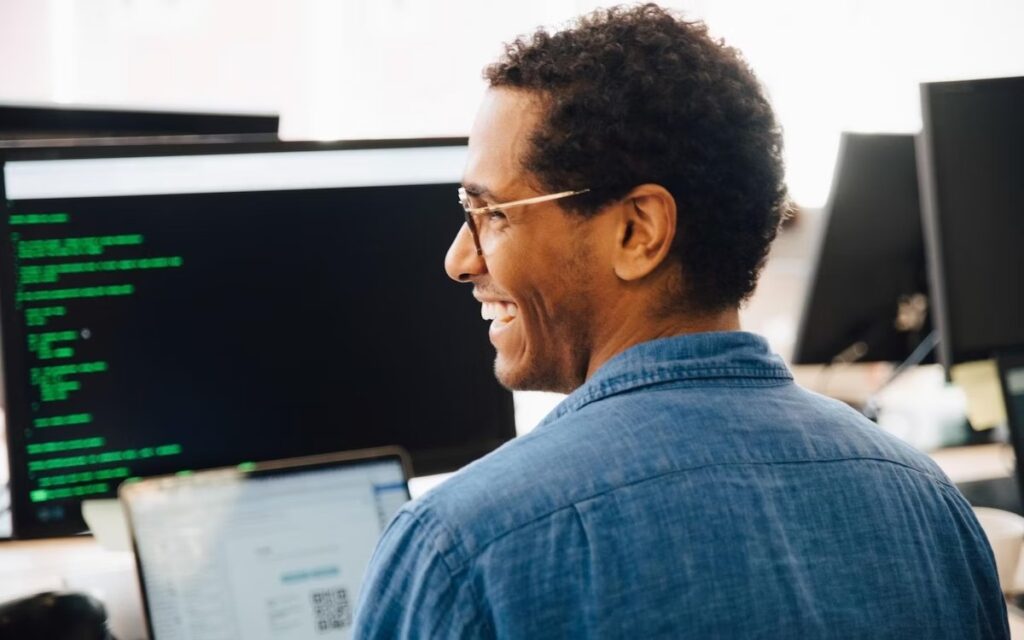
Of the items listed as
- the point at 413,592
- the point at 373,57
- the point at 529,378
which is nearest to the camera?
the point at 413,592

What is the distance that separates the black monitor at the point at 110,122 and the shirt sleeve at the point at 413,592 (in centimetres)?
86

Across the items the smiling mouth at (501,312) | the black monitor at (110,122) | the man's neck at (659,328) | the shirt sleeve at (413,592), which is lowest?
the shirt sleeve at (413,592)

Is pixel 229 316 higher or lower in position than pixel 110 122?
→ lower

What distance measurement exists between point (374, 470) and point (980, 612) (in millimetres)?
539

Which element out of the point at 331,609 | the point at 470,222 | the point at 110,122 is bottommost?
the point at 331,609

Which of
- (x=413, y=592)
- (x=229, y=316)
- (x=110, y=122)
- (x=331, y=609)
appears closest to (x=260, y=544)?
(x=331, y=609)

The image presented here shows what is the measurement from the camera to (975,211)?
137 cm

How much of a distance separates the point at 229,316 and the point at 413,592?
0.55 metres

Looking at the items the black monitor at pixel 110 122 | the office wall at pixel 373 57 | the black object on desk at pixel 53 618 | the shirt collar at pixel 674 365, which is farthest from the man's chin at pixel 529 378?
the office wall at pixel 373 57

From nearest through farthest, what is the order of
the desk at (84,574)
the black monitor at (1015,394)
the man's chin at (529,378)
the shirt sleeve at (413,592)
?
the shirt sleeve at (413,592) → the man's chin at (529,378) → the desk at (84,574) → the black monitor at (1015,394)

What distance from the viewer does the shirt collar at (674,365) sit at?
0.70 metres

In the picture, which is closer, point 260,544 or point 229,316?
point 260,544

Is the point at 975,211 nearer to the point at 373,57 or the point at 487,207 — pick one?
the point at 487,207

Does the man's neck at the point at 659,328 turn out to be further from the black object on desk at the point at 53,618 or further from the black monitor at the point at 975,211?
the black monitor at the point at 975,211
